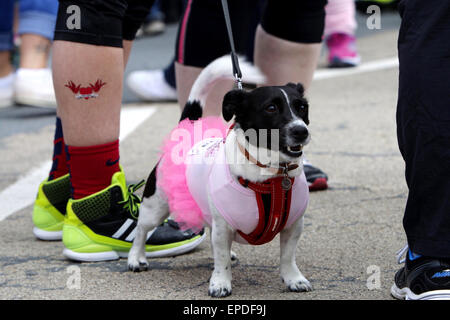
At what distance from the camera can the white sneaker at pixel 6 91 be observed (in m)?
5.55

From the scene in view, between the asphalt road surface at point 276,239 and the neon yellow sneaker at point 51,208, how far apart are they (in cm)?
5

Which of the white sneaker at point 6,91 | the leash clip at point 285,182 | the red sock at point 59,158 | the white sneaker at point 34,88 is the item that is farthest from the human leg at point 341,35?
the leash clip at point 285,182

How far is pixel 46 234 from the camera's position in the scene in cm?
273

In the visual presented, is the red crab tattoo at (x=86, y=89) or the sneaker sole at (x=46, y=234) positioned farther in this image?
the sneaker sole at (x=46, y=234)

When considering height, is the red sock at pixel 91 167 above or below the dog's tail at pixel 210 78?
below

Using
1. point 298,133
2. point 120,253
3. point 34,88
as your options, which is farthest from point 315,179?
point 34,88

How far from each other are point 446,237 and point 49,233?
1.49 metres

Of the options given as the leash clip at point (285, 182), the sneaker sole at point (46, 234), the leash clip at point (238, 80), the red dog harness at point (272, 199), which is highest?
the leash clip at point (238, 80)

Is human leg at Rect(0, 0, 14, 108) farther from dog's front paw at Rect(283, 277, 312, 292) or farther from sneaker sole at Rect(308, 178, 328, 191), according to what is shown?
dog's front paw at Rect(283, 277, 312, 292)

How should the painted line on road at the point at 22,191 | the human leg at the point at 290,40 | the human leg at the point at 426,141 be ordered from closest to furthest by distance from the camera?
the human leg at the point at 426,141, the human leg at the point at 290,40, the painted line on road at the point at 22,191

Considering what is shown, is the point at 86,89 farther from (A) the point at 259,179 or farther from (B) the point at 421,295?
(B) the point at 421,295

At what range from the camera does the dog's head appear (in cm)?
200

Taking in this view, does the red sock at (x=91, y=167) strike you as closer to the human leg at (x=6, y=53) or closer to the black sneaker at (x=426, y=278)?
the black sneaker at (x=426, y=278)
